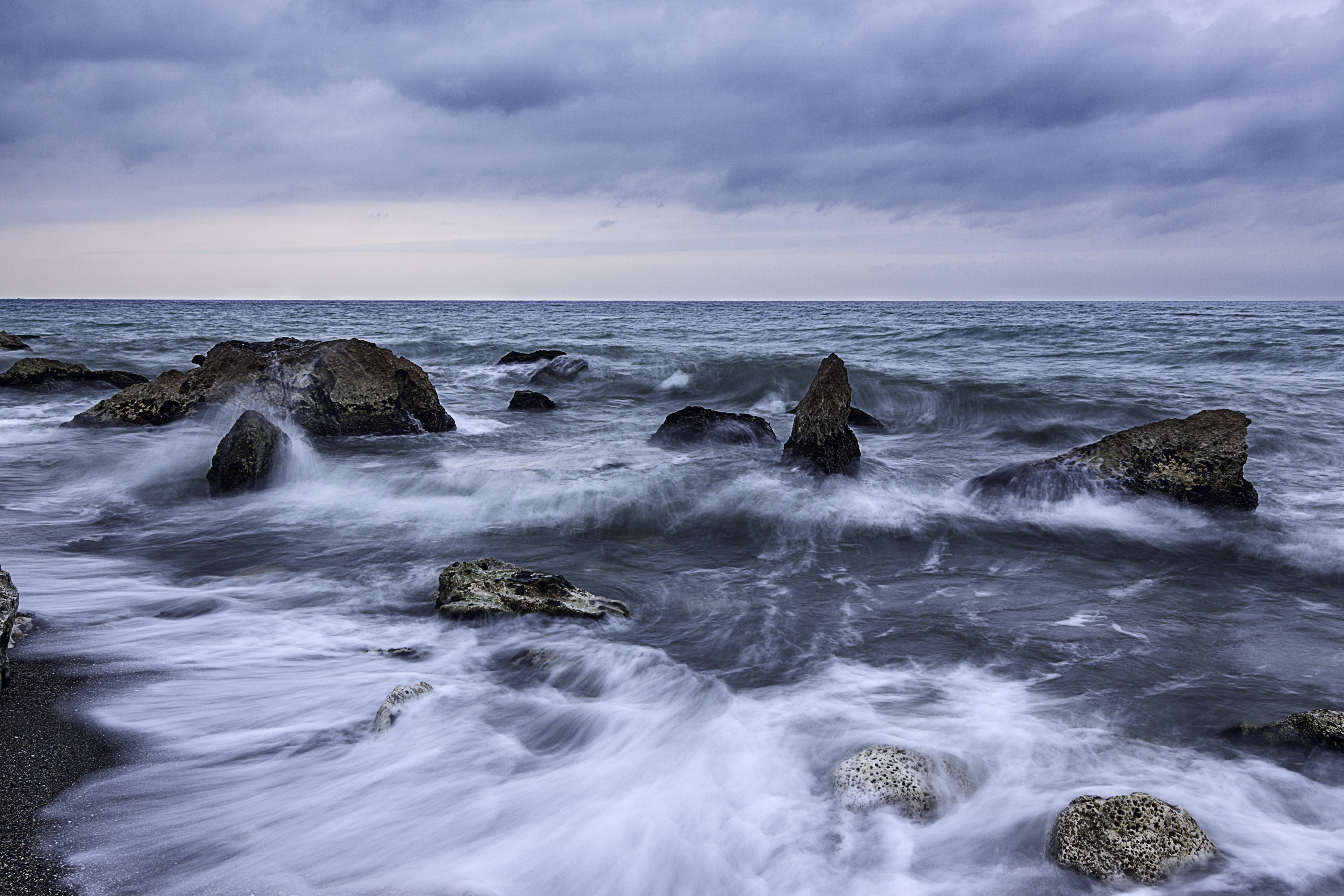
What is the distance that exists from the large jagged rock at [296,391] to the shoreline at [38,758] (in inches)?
236

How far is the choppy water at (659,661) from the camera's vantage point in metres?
2.56

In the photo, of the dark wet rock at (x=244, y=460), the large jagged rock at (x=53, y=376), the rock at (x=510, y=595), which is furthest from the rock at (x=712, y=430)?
the large jagged rock at (x=53, y=376)

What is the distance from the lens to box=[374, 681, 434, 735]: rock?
3.23 m

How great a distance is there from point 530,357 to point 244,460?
12.5 metres

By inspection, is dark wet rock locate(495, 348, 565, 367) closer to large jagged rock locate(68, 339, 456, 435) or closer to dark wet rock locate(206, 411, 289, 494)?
large jagged rock locate(68, 339, 456, 435)

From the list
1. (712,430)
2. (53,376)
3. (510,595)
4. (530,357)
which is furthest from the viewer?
(530,357)

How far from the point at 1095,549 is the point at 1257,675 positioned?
2.10 meters

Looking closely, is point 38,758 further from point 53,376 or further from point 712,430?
→ point 53,376

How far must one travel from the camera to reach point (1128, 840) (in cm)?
238

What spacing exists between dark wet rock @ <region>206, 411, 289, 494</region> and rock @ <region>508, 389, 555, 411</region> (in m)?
5.65

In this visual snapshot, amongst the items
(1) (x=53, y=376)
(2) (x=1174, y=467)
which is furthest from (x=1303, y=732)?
(1) (x=53, y=376)

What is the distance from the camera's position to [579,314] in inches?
2430

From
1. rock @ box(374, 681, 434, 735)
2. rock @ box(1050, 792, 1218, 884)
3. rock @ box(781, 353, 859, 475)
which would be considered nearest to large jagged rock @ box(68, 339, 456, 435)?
rock @ box(781, 353, 859, 475)

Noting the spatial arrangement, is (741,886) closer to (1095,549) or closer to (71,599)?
(71,599)
